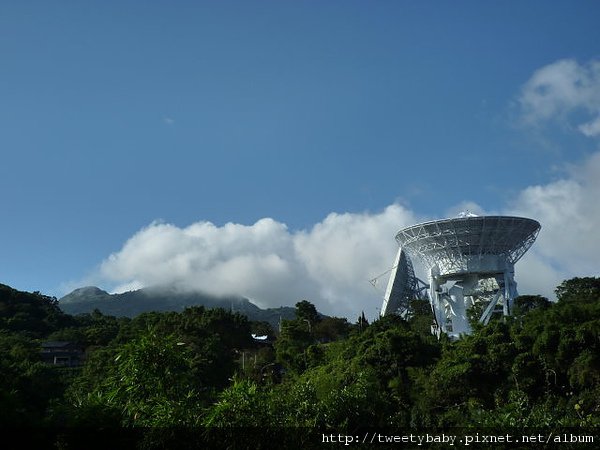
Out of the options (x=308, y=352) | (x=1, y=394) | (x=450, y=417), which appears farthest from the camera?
(x=308, y=352)

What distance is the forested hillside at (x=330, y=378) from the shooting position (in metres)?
15.6

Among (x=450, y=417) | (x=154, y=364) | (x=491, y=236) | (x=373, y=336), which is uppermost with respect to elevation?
(x=491, y=236)

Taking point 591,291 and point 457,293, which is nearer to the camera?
point 457,293

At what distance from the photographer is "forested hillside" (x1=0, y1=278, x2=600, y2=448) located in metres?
15.6

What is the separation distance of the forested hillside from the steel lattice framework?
5.56 metres

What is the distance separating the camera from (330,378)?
103 feet

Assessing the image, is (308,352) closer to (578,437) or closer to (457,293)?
(457,293)

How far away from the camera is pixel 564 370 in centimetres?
3064

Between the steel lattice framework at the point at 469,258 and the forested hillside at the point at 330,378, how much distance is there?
5.56 meters

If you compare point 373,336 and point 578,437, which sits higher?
point 373,336

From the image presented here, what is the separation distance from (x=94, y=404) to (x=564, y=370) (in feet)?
78.2

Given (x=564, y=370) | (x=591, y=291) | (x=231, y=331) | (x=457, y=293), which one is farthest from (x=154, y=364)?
(x=591, y=291)

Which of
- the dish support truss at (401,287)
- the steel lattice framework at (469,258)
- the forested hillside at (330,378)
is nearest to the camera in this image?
the forested hillside at (330,378)

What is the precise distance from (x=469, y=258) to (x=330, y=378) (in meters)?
23.3
